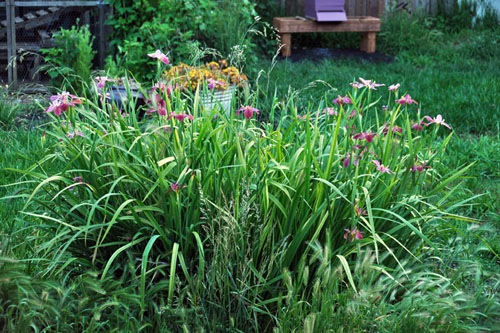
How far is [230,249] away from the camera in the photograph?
325cm

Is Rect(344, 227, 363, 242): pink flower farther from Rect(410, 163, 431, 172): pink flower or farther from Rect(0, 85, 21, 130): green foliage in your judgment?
Rect(0, 85, 21, 130): green foliage

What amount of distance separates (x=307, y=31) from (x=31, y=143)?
18.7ft

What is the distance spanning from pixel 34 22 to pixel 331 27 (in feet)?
13.3

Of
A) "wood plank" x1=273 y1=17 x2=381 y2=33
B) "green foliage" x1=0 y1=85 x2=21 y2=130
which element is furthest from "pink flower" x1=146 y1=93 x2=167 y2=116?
"wood plank" x1=273 y1=17 x2=381 y2=33

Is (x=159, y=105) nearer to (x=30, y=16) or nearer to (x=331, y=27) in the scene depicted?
(x=30, y=16)

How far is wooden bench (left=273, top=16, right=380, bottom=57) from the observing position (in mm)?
10766

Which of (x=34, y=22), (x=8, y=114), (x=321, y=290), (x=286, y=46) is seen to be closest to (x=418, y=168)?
(x=321, y=290)

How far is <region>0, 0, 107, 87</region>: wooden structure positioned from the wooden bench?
2755 millimetres

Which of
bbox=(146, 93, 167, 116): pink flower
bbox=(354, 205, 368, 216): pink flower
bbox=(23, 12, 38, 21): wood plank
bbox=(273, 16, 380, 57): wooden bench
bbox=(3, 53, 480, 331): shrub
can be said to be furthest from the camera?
bbox=(273, 16, 380, 57): wooden bench

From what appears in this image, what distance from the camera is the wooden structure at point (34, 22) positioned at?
8.71 metres

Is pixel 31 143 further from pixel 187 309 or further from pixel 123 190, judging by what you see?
pixel 187 309

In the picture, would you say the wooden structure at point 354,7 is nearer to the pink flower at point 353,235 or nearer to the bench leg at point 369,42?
the bench leg at point 369,42

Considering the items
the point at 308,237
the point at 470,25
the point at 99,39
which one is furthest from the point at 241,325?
the point at 470,25

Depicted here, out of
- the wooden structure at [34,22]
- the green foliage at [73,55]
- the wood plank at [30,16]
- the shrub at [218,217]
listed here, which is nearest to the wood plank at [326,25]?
the wooden structure at [34,22]
